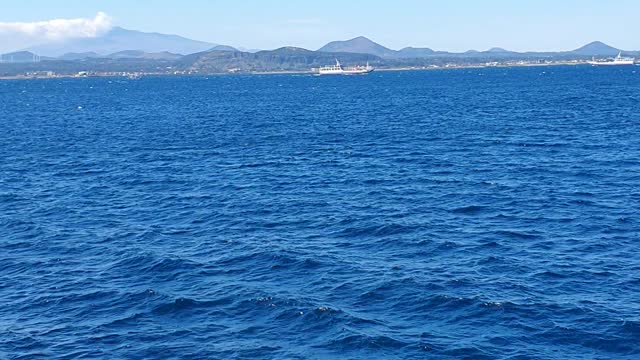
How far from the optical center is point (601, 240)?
57.2 m

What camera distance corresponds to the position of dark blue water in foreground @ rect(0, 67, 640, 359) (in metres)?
40.1

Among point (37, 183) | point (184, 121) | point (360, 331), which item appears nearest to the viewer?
point (360, 331)

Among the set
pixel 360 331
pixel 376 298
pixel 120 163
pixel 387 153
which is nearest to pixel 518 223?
pixel 376 298

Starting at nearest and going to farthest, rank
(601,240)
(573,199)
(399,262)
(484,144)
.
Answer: (399,262) < (601,240) < (573,199) < (484,144)

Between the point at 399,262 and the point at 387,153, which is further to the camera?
the point at 387,153

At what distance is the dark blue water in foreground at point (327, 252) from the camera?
40125 millimetres

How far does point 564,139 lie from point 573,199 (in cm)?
4583

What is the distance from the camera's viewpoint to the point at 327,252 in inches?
2197

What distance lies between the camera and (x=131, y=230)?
210 feet

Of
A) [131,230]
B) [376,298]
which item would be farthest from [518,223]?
[131,230]

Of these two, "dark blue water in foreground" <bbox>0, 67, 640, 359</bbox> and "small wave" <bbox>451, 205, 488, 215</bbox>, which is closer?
"dark blue water in foreground" <bbox>0, 67, 640, 359</bbox>

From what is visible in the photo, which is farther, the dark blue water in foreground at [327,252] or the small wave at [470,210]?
the small wave at [470,210]

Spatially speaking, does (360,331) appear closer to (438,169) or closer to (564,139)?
(438,169)

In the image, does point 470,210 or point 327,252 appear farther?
point 470,210
